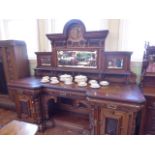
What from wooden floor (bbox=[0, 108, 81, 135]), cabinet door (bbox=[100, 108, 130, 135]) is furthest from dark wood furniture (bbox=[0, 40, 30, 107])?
cabinet door (bbox=[100, 108, 130, 135])

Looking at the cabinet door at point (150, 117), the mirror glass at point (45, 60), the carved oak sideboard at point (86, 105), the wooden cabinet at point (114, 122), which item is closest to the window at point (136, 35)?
the carved oak sideboard at point (86, 105)

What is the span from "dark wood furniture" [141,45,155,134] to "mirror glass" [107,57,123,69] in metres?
0.30

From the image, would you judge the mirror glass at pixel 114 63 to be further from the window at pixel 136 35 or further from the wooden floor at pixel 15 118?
the wooden floor at pixel 15 118

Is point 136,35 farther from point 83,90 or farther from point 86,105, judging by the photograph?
point 86,105

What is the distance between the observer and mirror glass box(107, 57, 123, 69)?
6.09 ft

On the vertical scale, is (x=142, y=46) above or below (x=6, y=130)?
above

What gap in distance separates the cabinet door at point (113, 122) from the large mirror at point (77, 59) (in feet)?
2.52

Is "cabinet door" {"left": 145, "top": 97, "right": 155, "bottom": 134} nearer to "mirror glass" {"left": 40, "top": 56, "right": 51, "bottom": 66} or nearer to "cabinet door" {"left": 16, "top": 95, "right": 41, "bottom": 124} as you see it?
"cabinet door" {"left": 16, "top": 95, "right": 41, "bottom": 124}

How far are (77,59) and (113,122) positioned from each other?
106 centimetres

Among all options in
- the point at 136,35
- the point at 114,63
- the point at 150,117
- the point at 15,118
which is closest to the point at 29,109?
the point at 15,118

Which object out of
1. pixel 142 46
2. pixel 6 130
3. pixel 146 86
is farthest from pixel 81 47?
pixel 6 130
